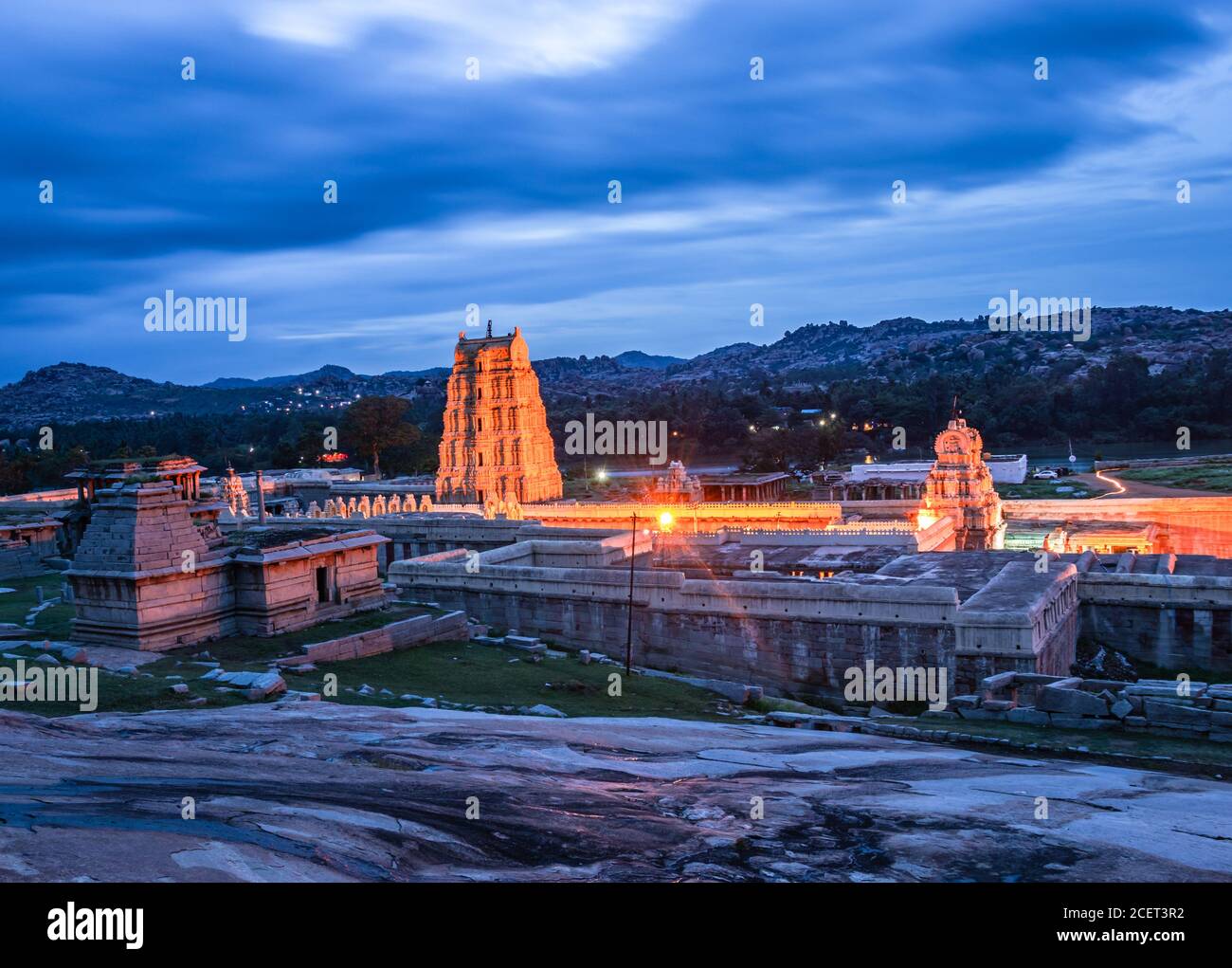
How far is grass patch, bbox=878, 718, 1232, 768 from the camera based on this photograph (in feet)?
49.8

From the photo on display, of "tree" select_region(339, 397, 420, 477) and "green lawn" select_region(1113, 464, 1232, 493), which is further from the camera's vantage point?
"tree" select_region(339, 397, 420, 477)

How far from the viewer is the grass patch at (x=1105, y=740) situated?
1519 centimetres

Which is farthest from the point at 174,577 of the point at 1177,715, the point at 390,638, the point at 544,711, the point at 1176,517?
the point at 1176,517

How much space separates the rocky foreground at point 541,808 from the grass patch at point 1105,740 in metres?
1.52

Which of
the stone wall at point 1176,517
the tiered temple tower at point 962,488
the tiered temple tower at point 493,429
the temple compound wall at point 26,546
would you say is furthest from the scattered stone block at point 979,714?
the tiered temple tower at point 493,429

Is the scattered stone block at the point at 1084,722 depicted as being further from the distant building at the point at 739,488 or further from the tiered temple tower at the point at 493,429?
the tiered temple tower at the point at 493,429

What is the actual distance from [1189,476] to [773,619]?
56860mm

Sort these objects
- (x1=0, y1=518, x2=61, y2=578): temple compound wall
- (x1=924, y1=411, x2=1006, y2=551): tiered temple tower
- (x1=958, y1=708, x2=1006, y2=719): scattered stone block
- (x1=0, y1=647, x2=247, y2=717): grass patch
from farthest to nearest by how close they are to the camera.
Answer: (x1=924, y1=411, x2=1006, y2=551): tiered temple tower → (x1=0, y1=518, x2=61, y2=578): temple compound wall → (x1=958, y1=708, x2=1006, y2=719): scattered stone block → (x1=0, y1=647, x2=247, y2=717): grass patch

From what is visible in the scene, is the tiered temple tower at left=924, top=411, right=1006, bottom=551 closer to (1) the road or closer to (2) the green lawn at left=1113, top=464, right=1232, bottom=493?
(1) the road

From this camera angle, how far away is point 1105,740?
16203mm

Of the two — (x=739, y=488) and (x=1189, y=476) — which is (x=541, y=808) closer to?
(x=739, y=488)

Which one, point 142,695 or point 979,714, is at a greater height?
point 142,695

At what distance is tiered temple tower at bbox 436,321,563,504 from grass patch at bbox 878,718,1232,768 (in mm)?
51621

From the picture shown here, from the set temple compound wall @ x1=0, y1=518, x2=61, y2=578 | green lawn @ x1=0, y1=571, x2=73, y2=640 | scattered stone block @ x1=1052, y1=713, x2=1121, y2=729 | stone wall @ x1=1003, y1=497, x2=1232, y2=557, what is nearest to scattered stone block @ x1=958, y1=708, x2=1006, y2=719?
scattered stone block @ x1=1052, y1=713, x2=1121, y2=729
